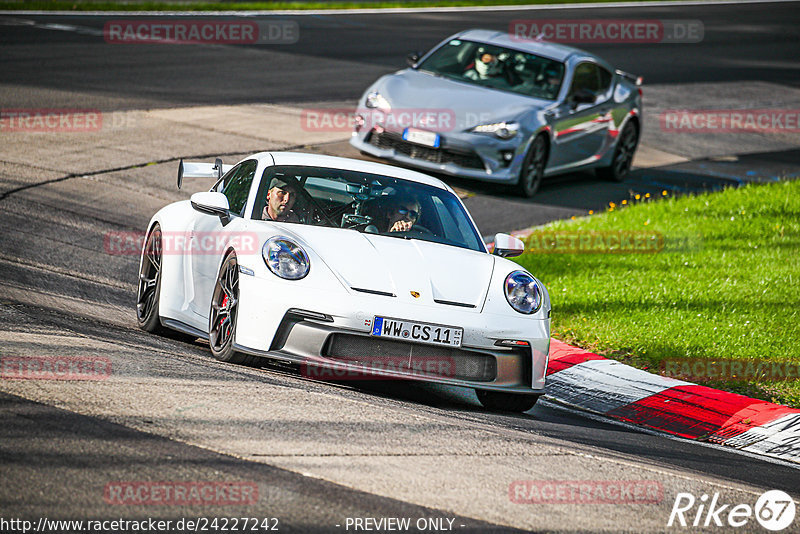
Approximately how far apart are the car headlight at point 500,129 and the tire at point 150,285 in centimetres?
632

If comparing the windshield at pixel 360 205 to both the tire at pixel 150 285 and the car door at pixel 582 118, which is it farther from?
the car door at pixel 582 118

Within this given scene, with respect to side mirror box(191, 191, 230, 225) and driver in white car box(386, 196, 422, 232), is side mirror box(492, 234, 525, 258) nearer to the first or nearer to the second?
Answer: driver in white car box(386, 196, 422, 232)

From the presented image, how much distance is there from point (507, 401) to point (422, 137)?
6.96 meters

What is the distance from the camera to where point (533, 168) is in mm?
14312

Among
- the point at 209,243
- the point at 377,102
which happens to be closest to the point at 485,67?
the point at 377,102

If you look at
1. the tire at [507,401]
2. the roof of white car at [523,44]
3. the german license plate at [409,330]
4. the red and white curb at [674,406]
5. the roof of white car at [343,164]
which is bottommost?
the red and white curb at [674,406]

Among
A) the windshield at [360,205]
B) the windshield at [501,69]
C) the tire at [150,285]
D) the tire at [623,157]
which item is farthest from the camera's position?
the tire at [623,157]

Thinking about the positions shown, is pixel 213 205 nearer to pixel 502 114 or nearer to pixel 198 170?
pixel 198 170

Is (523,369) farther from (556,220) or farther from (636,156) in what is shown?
(636,156)

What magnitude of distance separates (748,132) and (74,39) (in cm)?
1263

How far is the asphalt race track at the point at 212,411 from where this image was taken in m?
4.54

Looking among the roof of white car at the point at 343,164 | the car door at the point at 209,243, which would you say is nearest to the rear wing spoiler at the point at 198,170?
the car door at the point at 209,243

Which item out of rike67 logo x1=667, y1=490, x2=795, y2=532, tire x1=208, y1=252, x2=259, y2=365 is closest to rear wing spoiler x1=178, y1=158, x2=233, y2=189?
tire x1=208, y1=252, x2=259, y2=365

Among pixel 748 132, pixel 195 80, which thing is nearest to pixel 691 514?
pixel 195 80
